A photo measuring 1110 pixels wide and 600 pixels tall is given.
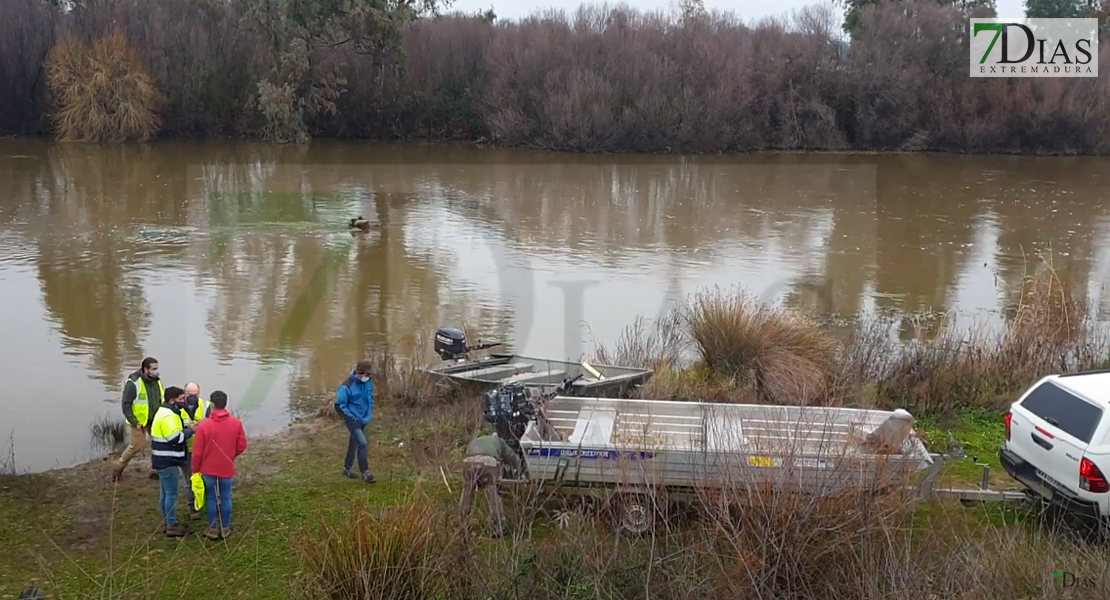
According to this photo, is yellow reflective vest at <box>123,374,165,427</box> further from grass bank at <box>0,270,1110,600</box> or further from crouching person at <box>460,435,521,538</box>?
crouching person at <box>460,435,521,538</box>

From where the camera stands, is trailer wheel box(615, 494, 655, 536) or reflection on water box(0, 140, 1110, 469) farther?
reflection on water box(0, 140, 1110, 469)

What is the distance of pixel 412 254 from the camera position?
22.5 meters

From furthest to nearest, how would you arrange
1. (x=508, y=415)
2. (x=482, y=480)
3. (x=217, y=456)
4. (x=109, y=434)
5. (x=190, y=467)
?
(x=109, y=434) < (x=508, y=415) < (x=190, y=467) < (x=217, y=456) < (x=482, y=480)

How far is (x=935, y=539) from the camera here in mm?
6492

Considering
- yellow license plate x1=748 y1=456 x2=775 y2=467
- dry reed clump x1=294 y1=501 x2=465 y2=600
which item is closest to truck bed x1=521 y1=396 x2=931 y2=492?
yellow license plate x1=748 y1=456 x2=775 y2=467

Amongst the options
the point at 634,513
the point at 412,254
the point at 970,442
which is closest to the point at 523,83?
the point at 412,254

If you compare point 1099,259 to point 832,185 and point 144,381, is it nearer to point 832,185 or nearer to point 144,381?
point 832,185

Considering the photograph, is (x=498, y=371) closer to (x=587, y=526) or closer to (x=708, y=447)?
(x=708, y=447)

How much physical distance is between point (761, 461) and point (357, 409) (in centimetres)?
403

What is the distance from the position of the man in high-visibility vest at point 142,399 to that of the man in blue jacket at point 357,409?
161 cm

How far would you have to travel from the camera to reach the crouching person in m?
7.11

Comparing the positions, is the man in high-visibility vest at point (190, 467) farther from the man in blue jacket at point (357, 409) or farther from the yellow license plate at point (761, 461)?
the yellow license plate at point (761, 461)

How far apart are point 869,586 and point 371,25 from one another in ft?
147

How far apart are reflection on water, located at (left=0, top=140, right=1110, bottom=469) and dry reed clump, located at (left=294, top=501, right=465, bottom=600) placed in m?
6.35
